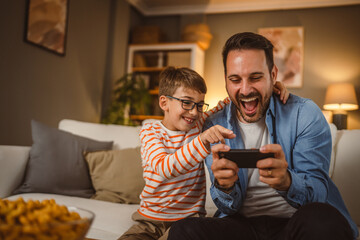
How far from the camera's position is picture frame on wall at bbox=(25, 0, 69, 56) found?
2760mm

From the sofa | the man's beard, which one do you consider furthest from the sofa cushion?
the man's beard

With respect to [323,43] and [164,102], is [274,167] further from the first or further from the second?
[323,43]

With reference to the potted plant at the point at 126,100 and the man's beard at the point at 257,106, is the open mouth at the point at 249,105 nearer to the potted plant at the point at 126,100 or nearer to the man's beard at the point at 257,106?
the man's beard at the point at 257,106

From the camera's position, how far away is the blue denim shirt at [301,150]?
3.40ft

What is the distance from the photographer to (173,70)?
142 centimetres

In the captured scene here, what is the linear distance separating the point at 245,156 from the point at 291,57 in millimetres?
3893

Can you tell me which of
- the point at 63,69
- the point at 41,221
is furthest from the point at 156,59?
the point at 41,221

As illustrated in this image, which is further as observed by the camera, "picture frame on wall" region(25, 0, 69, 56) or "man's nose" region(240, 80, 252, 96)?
"picture frame on wall" region(25, 0, 69, 56)

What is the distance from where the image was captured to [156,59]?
4.42m

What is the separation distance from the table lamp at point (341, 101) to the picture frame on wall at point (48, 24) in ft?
10.5

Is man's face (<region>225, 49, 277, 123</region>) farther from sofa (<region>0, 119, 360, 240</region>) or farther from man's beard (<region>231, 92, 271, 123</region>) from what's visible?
sofa (<region>0, 119, 360, 240</region>)

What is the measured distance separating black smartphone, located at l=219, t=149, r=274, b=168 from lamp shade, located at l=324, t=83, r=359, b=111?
340cm

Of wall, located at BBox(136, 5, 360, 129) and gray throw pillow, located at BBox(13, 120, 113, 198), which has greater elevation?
wall, located at BBox(136, 5, 360, 129)

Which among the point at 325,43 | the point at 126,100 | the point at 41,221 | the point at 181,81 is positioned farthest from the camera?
the point at 325,43
